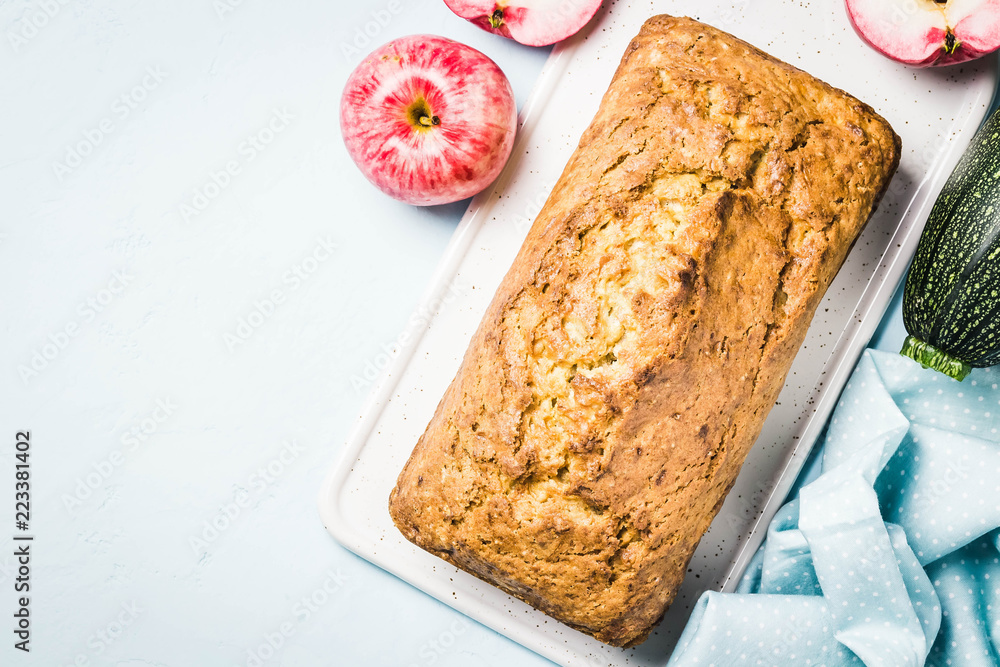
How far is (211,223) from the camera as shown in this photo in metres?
2.02

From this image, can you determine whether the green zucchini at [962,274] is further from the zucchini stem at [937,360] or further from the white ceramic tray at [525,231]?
the white ceramic tray at [525,231]

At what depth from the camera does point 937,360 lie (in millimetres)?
1624

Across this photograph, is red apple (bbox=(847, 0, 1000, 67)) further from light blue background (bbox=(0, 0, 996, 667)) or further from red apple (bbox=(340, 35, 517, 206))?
light blue background (bbox=(0, 0, 996, 667))

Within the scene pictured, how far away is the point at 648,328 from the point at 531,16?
0.99m

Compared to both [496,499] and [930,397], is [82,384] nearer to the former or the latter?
[496,499]

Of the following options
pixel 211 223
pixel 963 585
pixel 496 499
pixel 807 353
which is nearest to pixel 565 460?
pixel 496 499

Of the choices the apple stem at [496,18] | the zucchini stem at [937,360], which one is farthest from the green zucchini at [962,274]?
the apple stem at [496,18]

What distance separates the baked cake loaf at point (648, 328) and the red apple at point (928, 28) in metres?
0.29

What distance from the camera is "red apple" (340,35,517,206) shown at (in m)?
1.72

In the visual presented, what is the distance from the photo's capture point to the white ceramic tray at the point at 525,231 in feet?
5.94

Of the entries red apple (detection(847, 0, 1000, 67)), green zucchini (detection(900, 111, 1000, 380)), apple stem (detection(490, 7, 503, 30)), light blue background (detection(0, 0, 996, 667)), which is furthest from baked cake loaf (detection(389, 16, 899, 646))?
light blue background (detection(0, 0, 996, 667))

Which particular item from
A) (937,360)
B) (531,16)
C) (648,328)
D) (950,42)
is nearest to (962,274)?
(937,360)

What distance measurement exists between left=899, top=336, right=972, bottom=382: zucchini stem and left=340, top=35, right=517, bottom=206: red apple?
43.9 inches

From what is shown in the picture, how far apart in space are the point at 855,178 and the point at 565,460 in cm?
87
